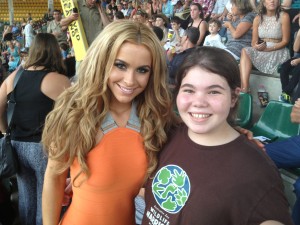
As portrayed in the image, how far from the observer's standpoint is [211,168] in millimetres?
1118

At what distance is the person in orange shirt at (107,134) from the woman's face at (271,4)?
344 cm

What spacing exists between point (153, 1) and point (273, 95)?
23.8 ft

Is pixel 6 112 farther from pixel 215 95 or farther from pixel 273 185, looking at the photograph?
pixel 273 185

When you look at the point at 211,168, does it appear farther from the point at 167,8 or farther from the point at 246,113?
the point at 167,8

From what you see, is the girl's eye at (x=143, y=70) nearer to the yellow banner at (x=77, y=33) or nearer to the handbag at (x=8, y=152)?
the handbag at (x=8, y=152)

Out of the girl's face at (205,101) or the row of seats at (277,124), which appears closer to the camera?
the girl's face at (205,101)

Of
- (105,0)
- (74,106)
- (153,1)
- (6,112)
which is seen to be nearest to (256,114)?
(6,112)

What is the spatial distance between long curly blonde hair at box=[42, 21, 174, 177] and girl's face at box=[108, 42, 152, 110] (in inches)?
0.9

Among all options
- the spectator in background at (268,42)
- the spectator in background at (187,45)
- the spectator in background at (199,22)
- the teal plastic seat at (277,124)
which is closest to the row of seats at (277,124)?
the teal plastic seat at (277,124)

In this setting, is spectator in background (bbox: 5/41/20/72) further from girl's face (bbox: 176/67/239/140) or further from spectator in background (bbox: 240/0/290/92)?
girl's face (bbox: 176/67/239/140)

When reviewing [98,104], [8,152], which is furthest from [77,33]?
[98,104]

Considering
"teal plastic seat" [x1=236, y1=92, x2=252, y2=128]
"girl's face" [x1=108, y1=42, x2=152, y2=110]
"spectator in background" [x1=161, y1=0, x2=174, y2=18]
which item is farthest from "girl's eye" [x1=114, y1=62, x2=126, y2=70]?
"spectator in background" [x1=161, y1=0, x2=174, y2=18]

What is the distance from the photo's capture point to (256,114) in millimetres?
4547

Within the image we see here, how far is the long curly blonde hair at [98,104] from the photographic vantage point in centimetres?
138
